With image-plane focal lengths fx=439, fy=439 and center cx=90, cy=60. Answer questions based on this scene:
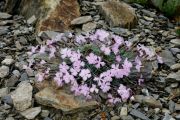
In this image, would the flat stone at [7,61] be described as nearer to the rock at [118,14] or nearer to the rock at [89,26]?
the rock at [89,26]

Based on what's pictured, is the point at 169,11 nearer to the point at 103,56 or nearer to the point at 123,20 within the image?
the point at 123,20

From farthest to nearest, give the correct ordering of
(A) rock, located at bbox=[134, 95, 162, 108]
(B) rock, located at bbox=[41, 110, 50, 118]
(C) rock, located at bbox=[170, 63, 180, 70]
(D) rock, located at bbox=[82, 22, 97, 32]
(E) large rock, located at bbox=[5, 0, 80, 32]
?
(E) large rock, located at bbox=[5, 0, 80, 32] → (D) rock, located at bbox=[82, 22, 97, 32] → (C) rock, located at bbox=[170, 63, 180, 70] → (A) rock, located at bbox=[134, 95, 162, 108] → (B) rock, located at bbox=[41, 110, 50, 118]

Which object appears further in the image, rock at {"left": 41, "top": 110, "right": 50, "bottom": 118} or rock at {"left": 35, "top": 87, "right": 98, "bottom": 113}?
rock at {"left": 41, "top": 110, "right": 50, "bottom": 118}

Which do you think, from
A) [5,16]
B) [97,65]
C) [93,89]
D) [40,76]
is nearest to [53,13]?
[5,16]

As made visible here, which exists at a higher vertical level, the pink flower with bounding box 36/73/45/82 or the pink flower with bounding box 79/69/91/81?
the pink flower with bounding box 79/69/91/81

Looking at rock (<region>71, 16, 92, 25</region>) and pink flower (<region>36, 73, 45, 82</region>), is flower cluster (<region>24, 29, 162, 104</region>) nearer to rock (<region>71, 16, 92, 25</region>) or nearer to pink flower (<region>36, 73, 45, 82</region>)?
pink flower (<region>36, 73, 45, 82</region>)

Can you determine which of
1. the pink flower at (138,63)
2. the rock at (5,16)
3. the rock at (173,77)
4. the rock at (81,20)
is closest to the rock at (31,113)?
the pink flower at (138,63)

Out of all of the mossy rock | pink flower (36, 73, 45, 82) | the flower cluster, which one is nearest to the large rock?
the flower cluster
